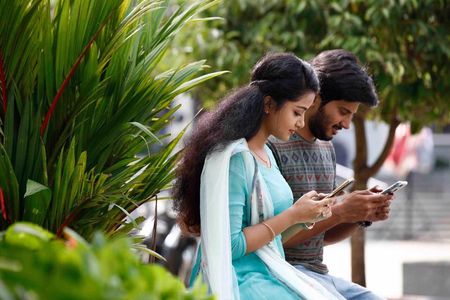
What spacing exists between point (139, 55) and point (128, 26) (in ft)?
0.65

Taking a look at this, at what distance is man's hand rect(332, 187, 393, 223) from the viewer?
477 cm

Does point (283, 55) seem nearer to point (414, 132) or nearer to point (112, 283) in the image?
point (112, 283)

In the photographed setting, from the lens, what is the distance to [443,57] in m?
9.04

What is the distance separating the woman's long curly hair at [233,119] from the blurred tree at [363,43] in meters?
4.30


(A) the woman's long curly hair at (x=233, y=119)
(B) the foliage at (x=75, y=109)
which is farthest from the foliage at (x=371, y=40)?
(B) the foliage at (x=75, y=109)

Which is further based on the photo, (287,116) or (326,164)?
(326,164)

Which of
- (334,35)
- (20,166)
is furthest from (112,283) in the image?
(334,35)

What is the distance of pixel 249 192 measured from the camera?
410 centimetres

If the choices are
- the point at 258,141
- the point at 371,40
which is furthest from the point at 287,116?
the point at 371,40

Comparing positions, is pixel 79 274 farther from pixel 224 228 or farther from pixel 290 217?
pixel 290 217

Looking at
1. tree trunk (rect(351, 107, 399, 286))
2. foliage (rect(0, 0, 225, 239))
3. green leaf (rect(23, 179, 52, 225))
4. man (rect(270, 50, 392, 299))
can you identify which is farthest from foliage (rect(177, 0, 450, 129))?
green leaf (rect(23, 179, 52, 225))

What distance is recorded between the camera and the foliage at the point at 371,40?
28.8 ft

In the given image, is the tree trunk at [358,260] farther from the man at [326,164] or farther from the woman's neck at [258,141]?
the woman's neck at [258,141]

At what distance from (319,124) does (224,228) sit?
3.62 feet
